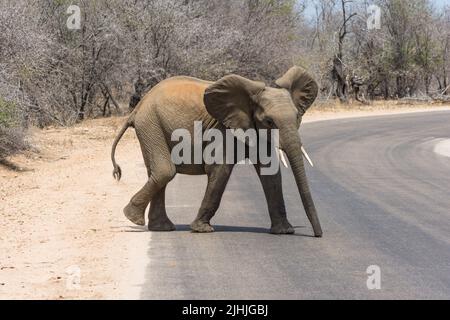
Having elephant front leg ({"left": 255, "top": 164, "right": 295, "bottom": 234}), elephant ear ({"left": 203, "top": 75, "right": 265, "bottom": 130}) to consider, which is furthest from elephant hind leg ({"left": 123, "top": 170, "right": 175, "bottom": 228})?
elephant front leg ({"left": 255, "top": 164, "right": 295, "bottom": 234})

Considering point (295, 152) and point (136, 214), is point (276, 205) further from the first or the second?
point (136, 214)

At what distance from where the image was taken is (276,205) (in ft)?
36.2

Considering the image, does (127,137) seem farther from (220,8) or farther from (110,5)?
(220,8)

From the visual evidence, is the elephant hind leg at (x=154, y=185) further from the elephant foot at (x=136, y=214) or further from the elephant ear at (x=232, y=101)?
the elephant ear at (x=232, y=101)

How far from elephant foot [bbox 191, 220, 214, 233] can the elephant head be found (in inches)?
47.1

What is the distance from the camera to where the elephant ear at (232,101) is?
11.0 metres

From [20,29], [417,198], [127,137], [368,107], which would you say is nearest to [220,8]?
[368,107]

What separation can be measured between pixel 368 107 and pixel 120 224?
30.6 meters

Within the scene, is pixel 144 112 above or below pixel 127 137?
above

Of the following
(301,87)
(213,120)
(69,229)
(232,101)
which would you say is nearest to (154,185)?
(213,120)

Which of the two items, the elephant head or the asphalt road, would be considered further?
the elephant head

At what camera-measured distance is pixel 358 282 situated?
8.30m

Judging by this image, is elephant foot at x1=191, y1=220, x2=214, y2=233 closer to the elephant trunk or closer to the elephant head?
the elephant head

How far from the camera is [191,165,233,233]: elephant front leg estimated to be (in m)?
11.1
